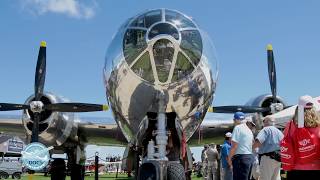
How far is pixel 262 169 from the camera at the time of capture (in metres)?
7.98

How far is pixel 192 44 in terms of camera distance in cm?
695

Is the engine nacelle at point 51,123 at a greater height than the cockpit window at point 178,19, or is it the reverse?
the cockpit window at point 178,19

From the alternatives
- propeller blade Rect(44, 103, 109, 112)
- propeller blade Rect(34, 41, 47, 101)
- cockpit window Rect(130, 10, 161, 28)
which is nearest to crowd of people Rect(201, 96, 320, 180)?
cockpit window Rect(130, 10, 161, 28)

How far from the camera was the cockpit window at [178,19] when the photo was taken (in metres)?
6.95

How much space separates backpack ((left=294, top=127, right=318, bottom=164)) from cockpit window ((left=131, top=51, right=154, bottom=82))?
2.74 meters

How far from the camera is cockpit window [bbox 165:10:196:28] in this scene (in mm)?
6945

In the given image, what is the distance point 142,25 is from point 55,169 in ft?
32.2

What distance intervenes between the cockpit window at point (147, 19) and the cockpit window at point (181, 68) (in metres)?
0.72

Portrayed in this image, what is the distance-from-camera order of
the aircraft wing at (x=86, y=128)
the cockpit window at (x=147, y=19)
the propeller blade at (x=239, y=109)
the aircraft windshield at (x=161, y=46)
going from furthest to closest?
1. the aircraft wing at (x=86, y=128)
2. the propeller blade at (x=239, y=109)
3. the cockpit window at (x=147, y=19)
4. the aircraft windshield at (x=161, y=46)

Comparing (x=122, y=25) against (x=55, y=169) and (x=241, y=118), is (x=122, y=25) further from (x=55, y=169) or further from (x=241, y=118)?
(x=55, y=169)

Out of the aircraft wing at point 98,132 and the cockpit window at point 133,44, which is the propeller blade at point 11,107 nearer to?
the aircraft wing at point 98,132

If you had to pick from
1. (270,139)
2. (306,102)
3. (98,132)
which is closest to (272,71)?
(98,132)

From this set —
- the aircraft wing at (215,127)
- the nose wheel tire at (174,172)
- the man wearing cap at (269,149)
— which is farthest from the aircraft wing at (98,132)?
the nose wheel tire at (174,172)

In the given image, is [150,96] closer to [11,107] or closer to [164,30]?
[164,30]
